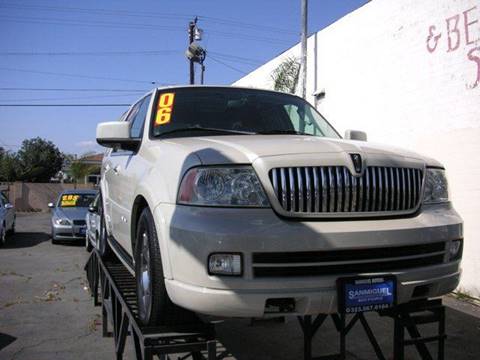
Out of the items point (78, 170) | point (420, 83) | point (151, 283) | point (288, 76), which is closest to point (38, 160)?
point (78, 170)

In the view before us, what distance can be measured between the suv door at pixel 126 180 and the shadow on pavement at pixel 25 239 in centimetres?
1044

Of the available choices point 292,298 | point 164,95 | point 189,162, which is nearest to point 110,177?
point 164,95

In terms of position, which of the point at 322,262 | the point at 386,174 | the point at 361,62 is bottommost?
the point at 322,262

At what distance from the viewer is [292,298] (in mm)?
2658

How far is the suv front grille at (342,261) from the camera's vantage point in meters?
2.63

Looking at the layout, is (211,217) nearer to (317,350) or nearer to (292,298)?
(292,298)

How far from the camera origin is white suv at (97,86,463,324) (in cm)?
262

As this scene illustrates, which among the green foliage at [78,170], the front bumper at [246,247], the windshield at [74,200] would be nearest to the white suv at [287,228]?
the front bumper at [246,247]

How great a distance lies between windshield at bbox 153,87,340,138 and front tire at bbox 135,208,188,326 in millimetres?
877

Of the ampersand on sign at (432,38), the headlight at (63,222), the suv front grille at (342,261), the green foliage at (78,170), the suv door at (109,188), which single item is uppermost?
the ampersand on sign at (432,38)

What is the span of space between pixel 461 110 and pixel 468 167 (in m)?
0.78

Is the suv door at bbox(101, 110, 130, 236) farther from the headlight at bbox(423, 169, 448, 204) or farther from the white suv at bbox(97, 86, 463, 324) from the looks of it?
the headlight at bbox(423, 169, 448, 204)

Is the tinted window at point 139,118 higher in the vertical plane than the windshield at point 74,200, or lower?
higher

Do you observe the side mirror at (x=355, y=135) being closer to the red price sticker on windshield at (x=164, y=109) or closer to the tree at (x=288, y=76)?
the red price sticker on windshield at (x=164, y=109)
